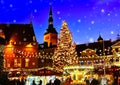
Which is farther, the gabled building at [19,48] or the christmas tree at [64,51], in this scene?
the gabled building at [19,48]

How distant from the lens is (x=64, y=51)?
189 ft

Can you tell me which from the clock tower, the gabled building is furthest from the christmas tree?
the clock tower

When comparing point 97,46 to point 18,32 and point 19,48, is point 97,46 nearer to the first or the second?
point 18,32

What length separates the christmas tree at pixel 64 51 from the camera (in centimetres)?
5684

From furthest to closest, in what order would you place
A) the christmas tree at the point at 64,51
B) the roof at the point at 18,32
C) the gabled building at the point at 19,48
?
1. the roof at the point at 18,32
2. the gabled building at the point at 19,48
3. the christmas tree at the point at 64,51

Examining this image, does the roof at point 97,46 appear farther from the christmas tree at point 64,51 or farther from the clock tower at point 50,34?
the clock tower at point 50,34

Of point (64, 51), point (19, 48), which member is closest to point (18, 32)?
point (19, 48)

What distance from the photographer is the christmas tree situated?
56.8m

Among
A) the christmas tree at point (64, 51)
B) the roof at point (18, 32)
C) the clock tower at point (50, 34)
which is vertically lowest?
the christmas tree at point (64, 51)

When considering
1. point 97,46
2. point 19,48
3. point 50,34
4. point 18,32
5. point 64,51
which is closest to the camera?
point 64,51

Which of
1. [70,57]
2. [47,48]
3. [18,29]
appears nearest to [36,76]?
[70,57]

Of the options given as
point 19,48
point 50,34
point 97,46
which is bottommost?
point 19,48

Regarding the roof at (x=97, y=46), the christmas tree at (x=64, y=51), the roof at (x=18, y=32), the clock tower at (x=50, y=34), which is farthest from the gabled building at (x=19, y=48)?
the clock tower at (x=50, y=34)

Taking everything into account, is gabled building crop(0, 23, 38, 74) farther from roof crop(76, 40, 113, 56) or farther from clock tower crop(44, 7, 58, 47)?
clock tower crop(44, 7, 58, 47)
